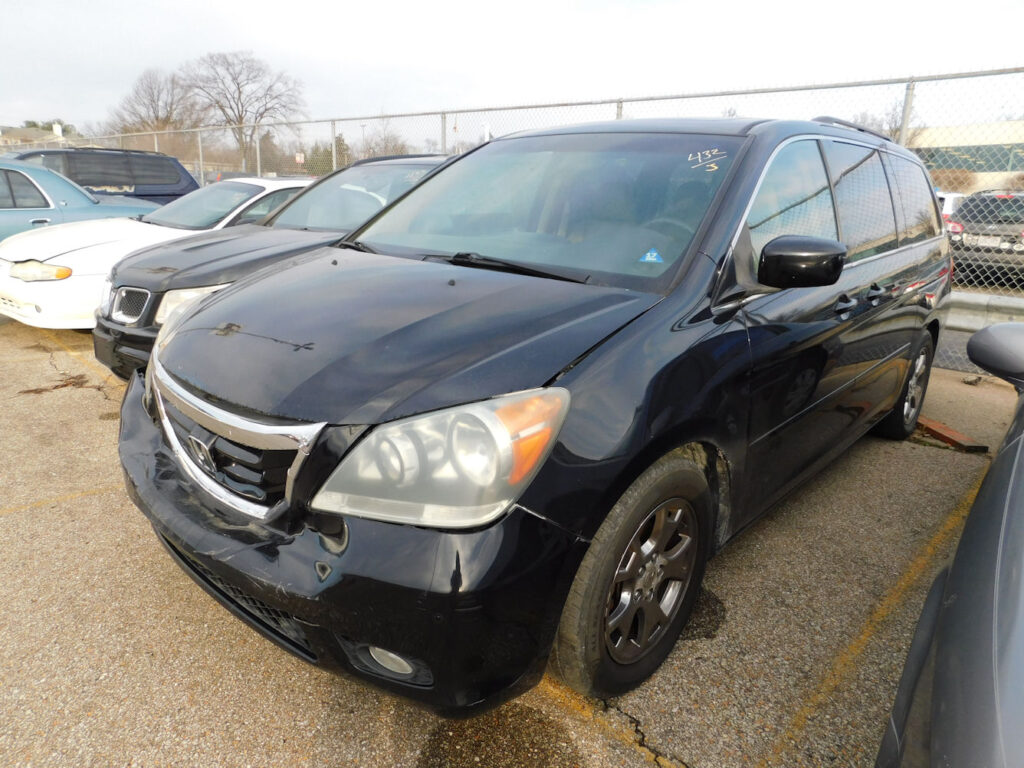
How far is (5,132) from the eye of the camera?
2231 inches

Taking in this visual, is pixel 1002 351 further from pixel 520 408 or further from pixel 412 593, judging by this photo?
pixel 412 593

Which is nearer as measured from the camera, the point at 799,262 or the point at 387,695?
the point at 387,695

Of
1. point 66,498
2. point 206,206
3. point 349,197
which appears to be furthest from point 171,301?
point 206,206

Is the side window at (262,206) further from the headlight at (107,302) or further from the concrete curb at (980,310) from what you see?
the concrete curb at (980,310)

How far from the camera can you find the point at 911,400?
416cm

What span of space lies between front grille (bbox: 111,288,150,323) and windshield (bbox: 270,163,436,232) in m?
1.44

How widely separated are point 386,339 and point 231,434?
0.45 m

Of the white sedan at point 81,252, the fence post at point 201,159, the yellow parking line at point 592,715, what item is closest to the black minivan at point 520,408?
the yellow parking line at point 592,715

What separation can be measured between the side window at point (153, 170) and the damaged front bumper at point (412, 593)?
34.3 ft

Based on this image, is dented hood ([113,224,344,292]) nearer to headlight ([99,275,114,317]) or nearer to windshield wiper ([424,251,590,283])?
headlight ([99,275,114,317])

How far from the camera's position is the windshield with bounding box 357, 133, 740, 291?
7.25 feet

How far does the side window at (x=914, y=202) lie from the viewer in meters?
3.55

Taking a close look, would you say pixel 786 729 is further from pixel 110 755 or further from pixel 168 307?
pixel 168 307

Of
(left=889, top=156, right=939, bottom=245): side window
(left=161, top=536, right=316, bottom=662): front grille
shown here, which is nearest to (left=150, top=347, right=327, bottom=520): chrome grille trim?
(left=161, top=536, right=316, bottom=662): front grille
